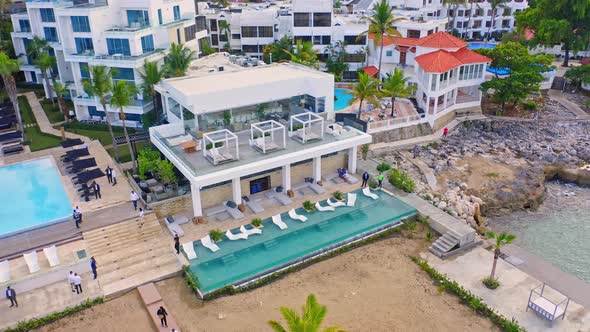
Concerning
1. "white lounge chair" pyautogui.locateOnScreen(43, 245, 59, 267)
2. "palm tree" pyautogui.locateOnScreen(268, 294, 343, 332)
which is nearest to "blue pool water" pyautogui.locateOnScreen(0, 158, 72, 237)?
"white lounge chair" pyautogui.locateOnScreen(43, 245, 59, 267)

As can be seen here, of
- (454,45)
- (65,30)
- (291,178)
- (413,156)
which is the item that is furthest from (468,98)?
(65,30)

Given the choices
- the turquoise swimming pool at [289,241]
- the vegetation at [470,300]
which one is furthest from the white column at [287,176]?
the vegetation at [470,300]

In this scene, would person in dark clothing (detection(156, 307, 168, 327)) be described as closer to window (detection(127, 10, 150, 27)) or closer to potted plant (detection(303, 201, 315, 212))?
potted plant (detection(303, 201, 315, 212))

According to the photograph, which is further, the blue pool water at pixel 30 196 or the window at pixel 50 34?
the window at pixel 50 34

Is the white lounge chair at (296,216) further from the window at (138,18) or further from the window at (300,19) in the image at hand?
the window at (300,19)

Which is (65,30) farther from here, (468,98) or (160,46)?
(468,98)

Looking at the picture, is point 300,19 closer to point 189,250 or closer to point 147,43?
point 147,43

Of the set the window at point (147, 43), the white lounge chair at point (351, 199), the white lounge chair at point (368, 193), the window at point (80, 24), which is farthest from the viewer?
the window at point (147, 43)
